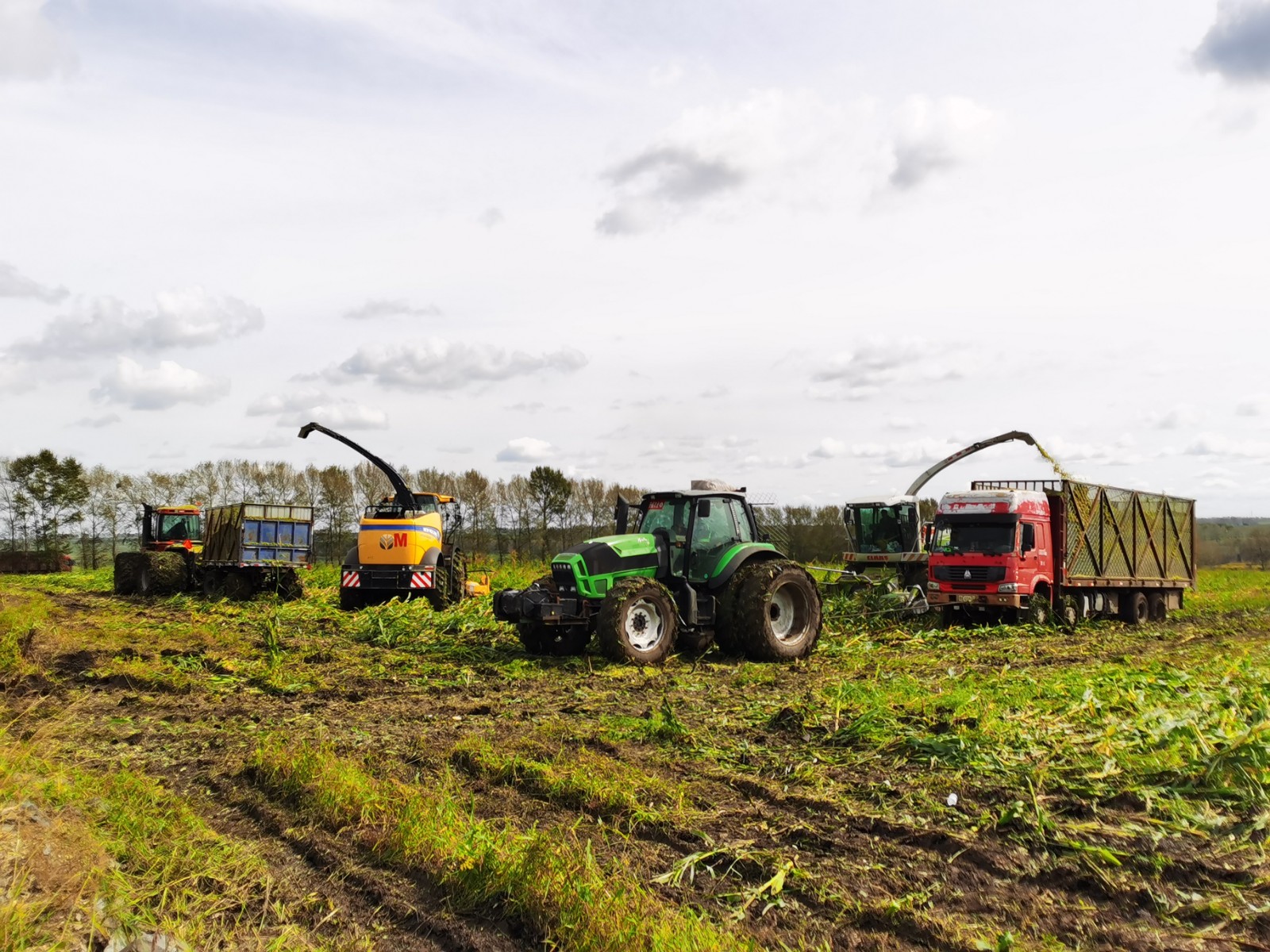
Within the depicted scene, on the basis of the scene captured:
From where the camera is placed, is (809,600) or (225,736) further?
(809,600)

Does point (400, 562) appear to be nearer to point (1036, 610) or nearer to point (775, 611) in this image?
point (775, 611)

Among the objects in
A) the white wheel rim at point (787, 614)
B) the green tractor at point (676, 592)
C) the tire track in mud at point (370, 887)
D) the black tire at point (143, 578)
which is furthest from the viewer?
the black tire at point (143, 578)

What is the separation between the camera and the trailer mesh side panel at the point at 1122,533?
17047 millimetres

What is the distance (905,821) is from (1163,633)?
13.3 m

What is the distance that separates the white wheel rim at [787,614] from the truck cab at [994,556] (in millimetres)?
5027

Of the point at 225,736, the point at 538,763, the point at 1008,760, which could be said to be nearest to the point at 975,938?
the point at 1008,760

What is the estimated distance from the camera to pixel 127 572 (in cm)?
2458

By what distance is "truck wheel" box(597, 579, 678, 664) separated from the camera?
10609 millimetres

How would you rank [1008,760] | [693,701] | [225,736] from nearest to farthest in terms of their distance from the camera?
1. [1008,760]
2. [225,736]
3. [693,701]

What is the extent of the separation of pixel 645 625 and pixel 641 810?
5690mm

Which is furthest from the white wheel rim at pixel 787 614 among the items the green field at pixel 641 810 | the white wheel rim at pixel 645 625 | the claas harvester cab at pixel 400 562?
the claas harvester cab at pixel 400 562

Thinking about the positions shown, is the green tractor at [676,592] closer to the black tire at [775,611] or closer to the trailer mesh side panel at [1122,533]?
the black tire at [775,611]

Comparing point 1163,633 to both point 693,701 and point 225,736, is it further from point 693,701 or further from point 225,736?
point 225,736

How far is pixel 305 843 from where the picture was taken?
5.07 m
